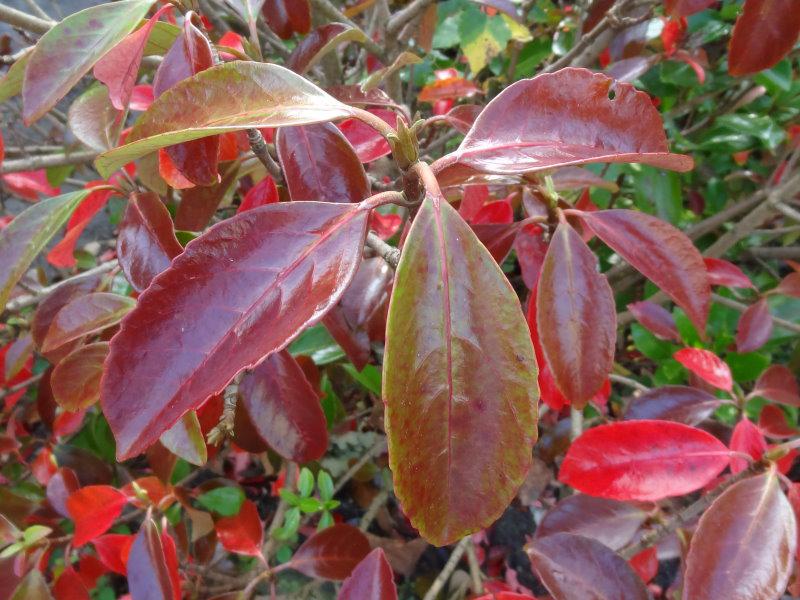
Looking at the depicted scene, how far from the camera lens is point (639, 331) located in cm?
133

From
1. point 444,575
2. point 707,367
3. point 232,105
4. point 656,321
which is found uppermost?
point 232,105

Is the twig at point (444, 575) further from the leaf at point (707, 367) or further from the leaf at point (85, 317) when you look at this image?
the leaf at point (85, 317)

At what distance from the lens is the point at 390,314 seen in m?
0.34

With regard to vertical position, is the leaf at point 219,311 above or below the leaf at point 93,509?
above

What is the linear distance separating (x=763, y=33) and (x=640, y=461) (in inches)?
24.2

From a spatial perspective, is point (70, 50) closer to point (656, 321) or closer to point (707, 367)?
point (707, 367)

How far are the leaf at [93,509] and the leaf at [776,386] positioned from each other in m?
1.12

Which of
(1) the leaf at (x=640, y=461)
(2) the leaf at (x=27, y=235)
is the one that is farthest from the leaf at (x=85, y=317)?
Answer: (1) the leaf at (x=640, y=461)

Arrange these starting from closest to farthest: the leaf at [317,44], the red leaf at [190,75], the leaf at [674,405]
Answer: the red leaf at [190,75], the leaf at [317,44], the leaf at [674,405]

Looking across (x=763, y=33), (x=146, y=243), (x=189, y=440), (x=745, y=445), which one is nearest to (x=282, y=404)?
(x=189, y=440)

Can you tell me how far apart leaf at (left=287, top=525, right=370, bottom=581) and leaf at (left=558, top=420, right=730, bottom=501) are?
0.41 metres

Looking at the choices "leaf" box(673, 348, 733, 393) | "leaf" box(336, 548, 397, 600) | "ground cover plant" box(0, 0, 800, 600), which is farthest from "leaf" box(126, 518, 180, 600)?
"leaf" box(673, 348, 733, 393)

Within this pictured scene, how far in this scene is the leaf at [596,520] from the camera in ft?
2.70

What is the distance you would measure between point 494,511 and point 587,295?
330mm
